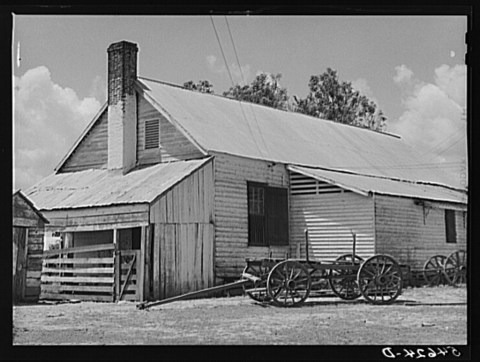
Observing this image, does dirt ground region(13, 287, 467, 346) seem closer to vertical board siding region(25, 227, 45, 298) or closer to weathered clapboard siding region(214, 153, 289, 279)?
vertical board siding region(25, 227, 45, 298)

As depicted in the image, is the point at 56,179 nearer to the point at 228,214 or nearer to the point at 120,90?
the point at 120,90

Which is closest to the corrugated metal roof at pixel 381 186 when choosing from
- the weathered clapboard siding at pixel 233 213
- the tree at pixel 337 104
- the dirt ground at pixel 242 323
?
the weathered clapboard siding at pixel 233 213

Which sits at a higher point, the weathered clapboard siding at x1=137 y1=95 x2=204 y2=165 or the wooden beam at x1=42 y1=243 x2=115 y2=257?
the weathered clapboard siding at x1=137 y1=95 x2=204 y2=165

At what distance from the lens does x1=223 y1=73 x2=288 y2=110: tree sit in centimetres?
3353

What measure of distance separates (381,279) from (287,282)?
7.48ft

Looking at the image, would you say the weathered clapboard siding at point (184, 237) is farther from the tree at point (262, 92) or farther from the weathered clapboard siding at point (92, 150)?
the tree at point (262, 92)

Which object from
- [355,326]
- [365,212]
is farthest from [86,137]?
[355,326]

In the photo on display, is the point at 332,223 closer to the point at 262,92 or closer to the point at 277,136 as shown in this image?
the point at 277,136

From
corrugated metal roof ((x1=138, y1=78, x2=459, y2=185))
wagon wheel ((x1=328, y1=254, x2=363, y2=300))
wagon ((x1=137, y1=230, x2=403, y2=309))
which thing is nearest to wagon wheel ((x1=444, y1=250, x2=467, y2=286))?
corrugated metal roof ((x1=138, y1=78, x2=459, y2=185))

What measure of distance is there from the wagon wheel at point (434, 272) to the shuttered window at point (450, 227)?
1587mm

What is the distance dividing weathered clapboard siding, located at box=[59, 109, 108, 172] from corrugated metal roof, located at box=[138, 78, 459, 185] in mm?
1887

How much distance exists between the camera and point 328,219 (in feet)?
72.2

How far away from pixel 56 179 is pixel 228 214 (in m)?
5.39

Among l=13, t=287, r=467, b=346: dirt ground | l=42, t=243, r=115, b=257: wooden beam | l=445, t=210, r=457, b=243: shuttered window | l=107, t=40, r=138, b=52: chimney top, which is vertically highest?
l=107, t=40, r=138, b=52: chimney top
